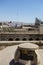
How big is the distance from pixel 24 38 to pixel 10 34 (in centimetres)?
269

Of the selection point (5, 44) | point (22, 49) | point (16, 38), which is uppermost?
point (22, 49)

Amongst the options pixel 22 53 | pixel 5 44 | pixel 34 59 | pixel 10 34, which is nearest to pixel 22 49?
pixel 22 53

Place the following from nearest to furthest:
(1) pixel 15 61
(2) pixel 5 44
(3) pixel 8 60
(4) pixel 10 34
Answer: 1. (1) pixel 15 61
2. (3) pixel 8 60
3. (2) pixel 5 44
4. (4) pixel 10 34

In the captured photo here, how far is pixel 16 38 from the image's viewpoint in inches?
1176

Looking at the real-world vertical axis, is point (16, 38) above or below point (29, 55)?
below

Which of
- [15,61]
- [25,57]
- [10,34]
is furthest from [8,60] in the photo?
[10,34]

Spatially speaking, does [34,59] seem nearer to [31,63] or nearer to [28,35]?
[31,63]

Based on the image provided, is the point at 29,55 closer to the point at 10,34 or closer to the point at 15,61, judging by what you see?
the point at 15,61

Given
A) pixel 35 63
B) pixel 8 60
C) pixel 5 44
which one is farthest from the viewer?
pixel 5 44

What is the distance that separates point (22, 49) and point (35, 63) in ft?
1.69

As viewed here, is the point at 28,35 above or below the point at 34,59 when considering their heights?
below

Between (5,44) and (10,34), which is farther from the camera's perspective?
(10,34)

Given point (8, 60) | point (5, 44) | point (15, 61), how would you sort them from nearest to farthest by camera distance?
point (15, 61)
point (8, 60)
point (5, 44)

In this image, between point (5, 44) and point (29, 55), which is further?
point (5, 44)
